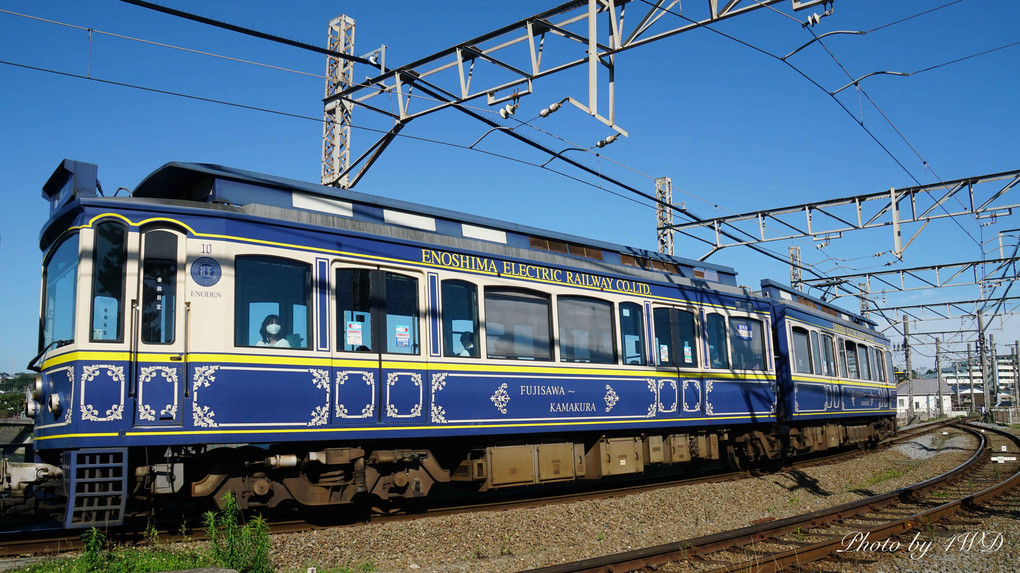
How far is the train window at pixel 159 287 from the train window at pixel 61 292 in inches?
26.9

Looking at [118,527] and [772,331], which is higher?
[772,331]

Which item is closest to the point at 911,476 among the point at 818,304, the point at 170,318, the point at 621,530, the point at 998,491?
the point at 998,491

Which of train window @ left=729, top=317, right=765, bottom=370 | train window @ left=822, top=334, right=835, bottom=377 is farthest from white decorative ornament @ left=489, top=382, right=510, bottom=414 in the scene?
train window @ left=822, top=334, right=835, bottom=377

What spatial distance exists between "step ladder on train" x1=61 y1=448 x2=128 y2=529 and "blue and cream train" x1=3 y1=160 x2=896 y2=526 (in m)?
0.02

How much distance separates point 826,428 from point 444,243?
1240 centimetres

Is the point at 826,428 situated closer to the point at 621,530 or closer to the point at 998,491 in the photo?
the point at 998,491

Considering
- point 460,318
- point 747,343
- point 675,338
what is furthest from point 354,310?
point 747,343

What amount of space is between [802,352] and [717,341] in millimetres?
3671

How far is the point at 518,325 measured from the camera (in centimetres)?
1049

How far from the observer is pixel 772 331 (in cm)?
1593

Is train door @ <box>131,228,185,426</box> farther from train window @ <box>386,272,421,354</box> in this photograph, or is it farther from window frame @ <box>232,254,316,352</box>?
train window @ <box>386,272,421,354</box>

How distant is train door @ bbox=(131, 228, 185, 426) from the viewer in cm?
712

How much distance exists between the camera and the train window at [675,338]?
41.8 feet

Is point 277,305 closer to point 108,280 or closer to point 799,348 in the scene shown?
point 108,280
